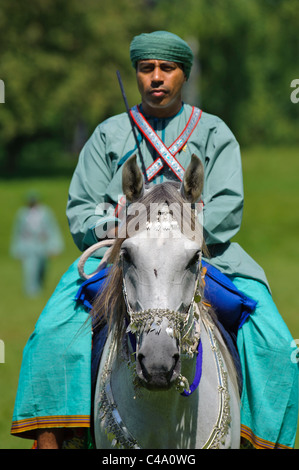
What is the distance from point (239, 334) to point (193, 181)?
124cm

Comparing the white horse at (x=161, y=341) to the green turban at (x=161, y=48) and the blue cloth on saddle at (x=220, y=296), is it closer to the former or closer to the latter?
the blue cloth on saddle at (x=220, y=296)

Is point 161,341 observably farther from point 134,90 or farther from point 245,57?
point 245,57

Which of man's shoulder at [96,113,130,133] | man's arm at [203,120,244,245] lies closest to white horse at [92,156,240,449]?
man's arm at [203,120,244,245]

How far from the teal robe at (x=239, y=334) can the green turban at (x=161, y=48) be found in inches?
20.5

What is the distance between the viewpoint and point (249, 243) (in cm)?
2855

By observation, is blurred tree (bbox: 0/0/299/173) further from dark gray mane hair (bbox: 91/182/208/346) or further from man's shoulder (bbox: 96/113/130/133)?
dark gray mane hair (bbox: 91/182/208/346)

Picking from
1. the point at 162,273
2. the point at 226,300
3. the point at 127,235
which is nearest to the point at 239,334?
the point at 226,300

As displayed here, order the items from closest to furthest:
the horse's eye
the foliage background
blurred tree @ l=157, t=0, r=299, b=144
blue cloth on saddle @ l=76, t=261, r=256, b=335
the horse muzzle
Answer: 1. the horse muzzle
2. the horse's eye
3. blue cloth on saddle @ l=76, t=261, r=256, b=335
4. the foliage background
5. blurred tree @ l=157, t=0, r=299, b=144

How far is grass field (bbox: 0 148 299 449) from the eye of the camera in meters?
12.5

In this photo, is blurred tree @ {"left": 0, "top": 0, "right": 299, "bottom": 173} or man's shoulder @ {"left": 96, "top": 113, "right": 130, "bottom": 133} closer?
man's shoulder @ {"left": 96, "top": 113, "right": 130, "bottom": 133}

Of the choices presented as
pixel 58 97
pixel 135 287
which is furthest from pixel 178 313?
pixel 58 97

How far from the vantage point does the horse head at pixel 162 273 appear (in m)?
3.31

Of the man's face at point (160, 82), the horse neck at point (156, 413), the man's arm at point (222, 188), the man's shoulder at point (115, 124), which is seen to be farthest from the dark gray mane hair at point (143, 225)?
the man's shoulder at point (115, 124)
